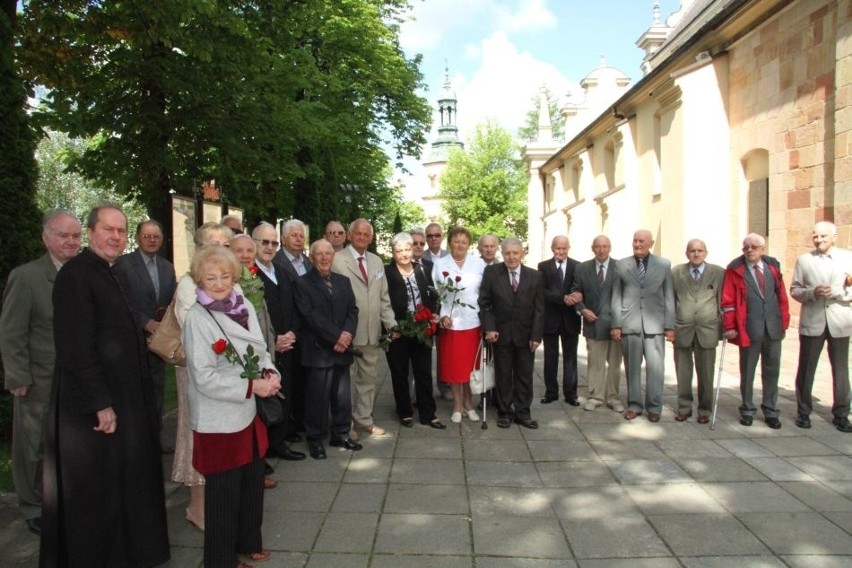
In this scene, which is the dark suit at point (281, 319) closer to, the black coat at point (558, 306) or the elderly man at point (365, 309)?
the elderly man at point (365, 309)

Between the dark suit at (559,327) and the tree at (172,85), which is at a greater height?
the tree at (172,85)

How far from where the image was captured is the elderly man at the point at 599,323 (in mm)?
7293

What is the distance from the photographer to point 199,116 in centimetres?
1001

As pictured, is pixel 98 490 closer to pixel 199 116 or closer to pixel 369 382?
pixel 369 382

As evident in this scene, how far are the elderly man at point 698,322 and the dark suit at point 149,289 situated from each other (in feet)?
17.2

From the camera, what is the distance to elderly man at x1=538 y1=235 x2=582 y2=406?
301 inches

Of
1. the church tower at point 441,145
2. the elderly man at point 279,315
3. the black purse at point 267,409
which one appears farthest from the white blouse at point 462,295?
the church tower at point 441,145

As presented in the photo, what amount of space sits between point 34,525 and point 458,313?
414 centimetres

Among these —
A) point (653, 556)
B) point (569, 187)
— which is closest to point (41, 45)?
point (653, 556)

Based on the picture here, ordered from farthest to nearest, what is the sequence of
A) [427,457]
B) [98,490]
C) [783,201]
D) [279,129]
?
[783,201]
[279,129]
[427,457]
[98,490]

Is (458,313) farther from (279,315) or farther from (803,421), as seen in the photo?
(803,421)

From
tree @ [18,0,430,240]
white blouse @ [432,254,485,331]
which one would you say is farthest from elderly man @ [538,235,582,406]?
tree @ [18,0,430,240]

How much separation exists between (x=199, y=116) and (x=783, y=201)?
458 inches

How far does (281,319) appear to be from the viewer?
219 inches
